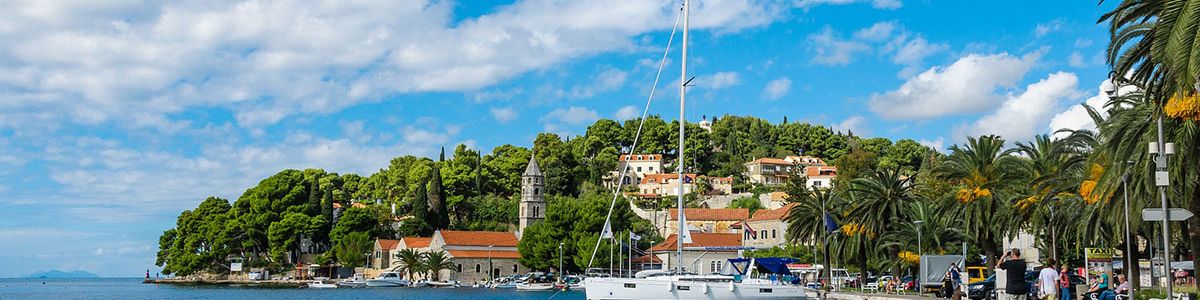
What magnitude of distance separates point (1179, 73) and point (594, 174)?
122 m

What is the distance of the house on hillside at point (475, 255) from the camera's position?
105 m

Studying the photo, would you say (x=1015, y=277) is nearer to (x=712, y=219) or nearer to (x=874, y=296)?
(x=874, y=296)

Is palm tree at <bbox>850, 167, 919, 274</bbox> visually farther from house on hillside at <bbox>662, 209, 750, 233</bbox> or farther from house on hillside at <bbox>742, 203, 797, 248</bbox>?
house on hillside at <bbox>662, 209, 750, 233</bbox>

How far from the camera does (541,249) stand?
9619 centimetres

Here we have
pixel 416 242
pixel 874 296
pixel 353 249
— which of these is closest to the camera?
pixel 874 296

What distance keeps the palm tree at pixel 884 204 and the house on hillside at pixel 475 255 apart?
182 feet

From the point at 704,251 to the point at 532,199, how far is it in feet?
78.9

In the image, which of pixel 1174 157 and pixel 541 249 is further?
pixel 541 249

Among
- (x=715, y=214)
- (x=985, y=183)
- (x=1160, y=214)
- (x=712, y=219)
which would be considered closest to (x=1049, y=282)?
(x=1160, y=214)

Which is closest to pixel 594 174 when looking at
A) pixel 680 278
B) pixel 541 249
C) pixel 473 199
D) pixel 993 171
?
pixel 473 199

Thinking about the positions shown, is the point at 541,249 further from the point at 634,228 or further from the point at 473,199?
the point at 473,199

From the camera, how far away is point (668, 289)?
33.8 metres

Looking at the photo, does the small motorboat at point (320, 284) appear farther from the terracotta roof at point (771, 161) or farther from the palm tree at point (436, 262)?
the terracotta roof at point (771, 161)

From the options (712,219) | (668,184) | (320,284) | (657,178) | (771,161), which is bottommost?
(320,284)
